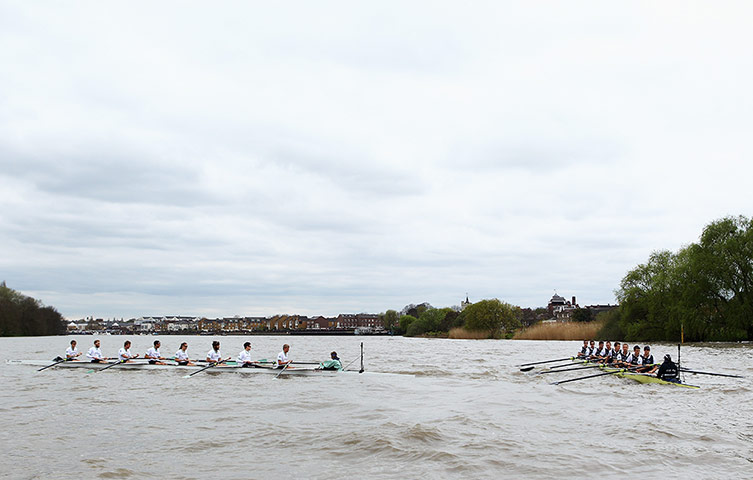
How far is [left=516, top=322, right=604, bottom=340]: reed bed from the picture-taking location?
2368 inches

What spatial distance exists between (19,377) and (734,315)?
50654 millimetres

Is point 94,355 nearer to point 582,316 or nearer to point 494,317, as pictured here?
point 494,317

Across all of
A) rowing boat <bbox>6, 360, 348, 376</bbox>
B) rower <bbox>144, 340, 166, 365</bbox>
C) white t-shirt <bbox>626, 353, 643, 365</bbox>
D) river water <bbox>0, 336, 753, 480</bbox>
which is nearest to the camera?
river water <bbox>0, 336, 753, 480</bbox>

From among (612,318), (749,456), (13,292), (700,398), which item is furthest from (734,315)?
(13,292)

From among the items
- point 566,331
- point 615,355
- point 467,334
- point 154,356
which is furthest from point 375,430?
point 467,334

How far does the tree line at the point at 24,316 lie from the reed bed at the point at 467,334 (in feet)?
238

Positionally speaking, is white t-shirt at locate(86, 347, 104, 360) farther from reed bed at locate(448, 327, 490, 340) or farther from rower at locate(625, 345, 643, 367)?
reed bed at locate(448, 327, 490, 340)

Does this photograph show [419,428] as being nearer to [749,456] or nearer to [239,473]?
[239,473]

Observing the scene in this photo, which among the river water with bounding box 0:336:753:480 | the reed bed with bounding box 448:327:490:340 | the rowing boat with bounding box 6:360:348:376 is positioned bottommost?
the reed bed with bounding box 448:327:490:340

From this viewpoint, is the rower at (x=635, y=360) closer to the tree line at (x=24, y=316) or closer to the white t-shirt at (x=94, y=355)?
the white t-shirt at (x=94, y=355)

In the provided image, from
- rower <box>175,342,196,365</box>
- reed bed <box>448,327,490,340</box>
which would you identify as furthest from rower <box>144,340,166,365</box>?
reed bed <box>448,327,490,340</box>

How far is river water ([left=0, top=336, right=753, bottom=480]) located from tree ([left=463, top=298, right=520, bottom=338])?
199 ft

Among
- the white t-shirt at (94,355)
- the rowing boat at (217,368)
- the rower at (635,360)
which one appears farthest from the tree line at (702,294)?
the white t-shirt at (94,355)

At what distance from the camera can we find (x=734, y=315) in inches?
1855
